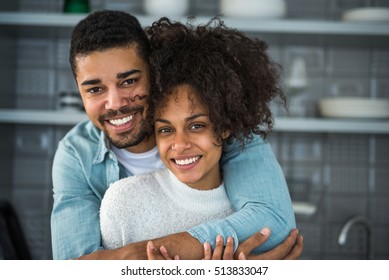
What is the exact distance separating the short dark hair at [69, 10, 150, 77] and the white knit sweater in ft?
0.62

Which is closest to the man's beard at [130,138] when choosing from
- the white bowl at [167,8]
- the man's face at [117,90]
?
Answer: the man's face at [117,90]

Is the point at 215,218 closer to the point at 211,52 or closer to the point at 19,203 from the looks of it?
the point at 211,52

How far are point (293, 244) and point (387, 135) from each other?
1309 millimetres

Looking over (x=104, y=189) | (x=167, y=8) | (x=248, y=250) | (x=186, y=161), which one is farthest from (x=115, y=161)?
(x=167, y=8)

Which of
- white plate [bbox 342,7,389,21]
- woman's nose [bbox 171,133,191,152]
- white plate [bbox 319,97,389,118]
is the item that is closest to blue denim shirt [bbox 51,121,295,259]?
woman's nose [bbox 171,133,191,152]

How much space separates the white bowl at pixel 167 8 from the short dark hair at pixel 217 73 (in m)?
0.87

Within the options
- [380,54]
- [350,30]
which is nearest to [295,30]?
[350,30]

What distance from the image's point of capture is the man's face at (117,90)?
818 millimetres

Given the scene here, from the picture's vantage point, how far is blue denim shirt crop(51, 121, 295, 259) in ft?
2.61

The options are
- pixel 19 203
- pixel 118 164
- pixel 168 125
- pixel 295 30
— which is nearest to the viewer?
pixel 168 125

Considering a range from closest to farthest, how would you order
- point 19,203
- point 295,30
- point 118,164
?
point 118,164 < point 295,30 < point 19,203

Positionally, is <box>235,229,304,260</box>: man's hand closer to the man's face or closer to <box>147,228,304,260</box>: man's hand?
<box>147,228,304,260</box>: man's hand

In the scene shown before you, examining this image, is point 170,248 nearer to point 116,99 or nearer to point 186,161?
point 186,161

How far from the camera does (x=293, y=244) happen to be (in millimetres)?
836
